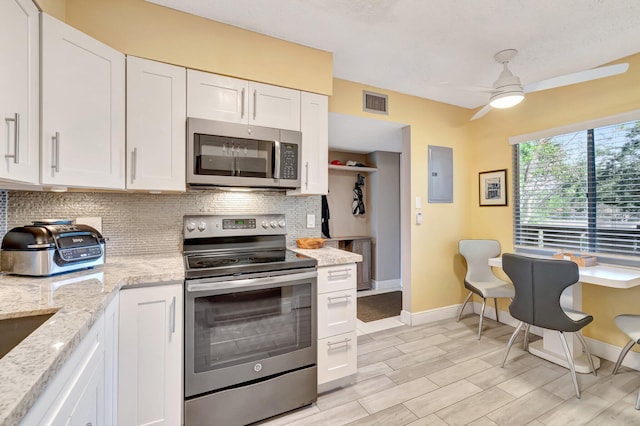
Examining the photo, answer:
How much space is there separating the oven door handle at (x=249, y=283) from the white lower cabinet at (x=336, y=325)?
0.55ft

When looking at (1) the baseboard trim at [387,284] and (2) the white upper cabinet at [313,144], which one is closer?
(2) the white upper cabinet at [313,144]

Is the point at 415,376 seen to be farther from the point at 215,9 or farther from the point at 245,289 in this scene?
the point at 215,9

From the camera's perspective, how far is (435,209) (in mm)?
3344

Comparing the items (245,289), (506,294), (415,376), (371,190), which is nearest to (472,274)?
(506,294)

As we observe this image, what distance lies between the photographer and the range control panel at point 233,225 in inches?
81.6

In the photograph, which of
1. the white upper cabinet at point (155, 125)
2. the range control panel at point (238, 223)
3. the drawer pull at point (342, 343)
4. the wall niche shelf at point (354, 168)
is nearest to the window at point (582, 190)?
the wall niche shelf at point (354, 168)

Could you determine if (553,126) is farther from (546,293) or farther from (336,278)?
(336,278)

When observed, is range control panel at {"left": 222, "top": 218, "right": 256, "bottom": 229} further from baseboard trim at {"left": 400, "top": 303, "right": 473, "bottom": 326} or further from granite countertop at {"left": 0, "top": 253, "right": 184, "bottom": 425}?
baseboard trim at {"left": 400, "top": 303, "right": 473, "bottom": 326}

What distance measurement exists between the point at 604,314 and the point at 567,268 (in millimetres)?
1025

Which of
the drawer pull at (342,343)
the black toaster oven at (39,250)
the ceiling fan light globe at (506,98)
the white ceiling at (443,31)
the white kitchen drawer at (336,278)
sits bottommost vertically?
the drawer pull at (342,343)

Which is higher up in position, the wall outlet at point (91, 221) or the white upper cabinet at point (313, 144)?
the white upper cabinet at point (313, 144)

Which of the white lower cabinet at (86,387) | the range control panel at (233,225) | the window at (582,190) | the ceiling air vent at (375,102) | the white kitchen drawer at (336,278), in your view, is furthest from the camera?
the ceiling air vent at (375,102)

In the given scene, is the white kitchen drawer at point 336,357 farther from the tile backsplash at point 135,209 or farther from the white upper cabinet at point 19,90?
the white upper cabinet at point 19,90

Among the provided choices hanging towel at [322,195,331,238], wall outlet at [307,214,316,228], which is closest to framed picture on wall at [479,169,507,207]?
A: hanging towel at [322,195,331,238]
